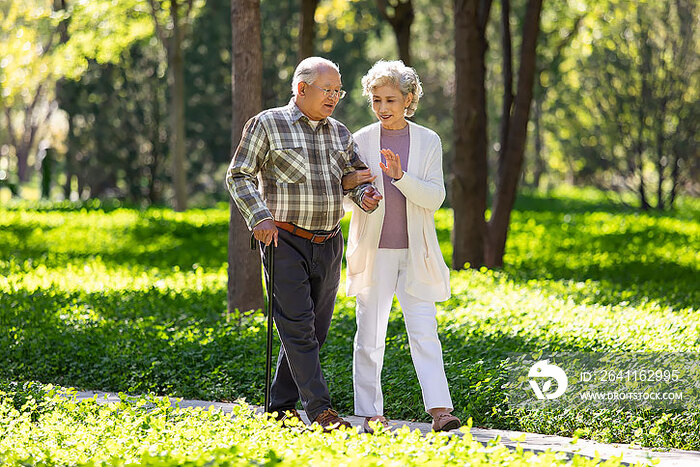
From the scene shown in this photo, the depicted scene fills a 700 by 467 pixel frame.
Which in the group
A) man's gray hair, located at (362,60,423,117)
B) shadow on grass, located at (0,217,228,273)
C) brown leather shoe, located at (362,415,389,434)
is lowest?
brown leather shoe, located at (362,415,389,434)

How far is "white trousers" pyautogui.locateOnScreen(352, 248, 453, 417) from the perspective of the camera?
5.93 meters

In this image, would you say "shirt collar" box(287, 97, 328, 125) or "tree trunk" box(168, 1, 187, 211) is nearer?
"shirt collar" box(287, 97, 328, 125)

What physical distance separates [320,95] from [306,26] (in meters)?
9.18

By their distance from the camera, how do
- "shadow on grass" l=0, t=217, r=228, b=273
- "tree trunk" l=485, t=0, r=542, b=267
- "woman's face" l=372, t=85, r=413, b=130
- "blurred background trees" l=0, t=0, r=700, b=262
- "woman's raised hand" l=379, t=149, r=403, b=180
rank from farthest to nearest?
"blurred background trees" l=0, t=0, r=700, b=262
"shadow on grass" l=0, t=217, r=228, b=273
"tree trunk" l=485, t=0, r=542, b=267
"woman's face" l=372, t=85, r=413, b=130
"woman's raised hand" l=379, t=149, r=403, b=180

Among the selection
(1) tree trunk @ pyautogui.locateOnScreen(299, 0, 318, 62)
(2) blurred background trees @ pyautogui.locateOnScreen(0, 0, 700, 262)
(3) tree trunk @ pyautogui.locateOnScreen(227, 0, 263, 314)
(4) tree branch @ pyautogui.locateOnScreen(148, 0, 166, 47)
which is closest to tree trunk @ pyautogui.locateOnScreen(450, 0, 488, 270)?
(2) blurred background trees @ pyautogui.locateOnScreen(0, 0, 700, 262)

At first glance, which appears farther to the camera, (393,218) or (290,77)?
(290,77)

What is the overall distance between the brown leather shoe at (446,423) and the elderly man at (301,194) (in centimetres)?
55

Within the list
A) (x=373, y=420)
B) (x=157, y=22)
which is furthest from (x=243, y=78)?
(x=157, y=22)

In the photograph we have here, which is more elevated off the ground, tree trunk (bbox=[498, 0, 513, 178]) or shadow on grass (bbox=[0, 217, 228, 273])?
tree trunk (bbox=[498, 0, 513, 178])

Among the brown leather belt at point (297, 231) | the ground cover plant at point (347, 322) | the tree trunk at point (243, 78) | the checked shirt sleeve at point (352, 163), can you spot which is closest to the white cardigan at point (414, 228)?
the checked shirt sleeve at point (352, 163)

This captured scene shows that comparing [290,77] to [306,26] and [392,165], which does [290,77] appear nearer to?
[306,26]

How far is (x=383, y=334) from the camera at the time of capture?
19.9 ft

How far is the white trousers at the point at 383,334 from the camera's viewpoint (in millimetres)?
5930

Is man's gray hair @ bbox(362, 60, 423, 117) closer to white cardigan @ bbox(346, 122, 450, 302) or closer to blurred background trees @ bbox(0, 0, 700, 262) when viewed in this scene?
white cardigan @ bbox(346, 122, 450, 302)
